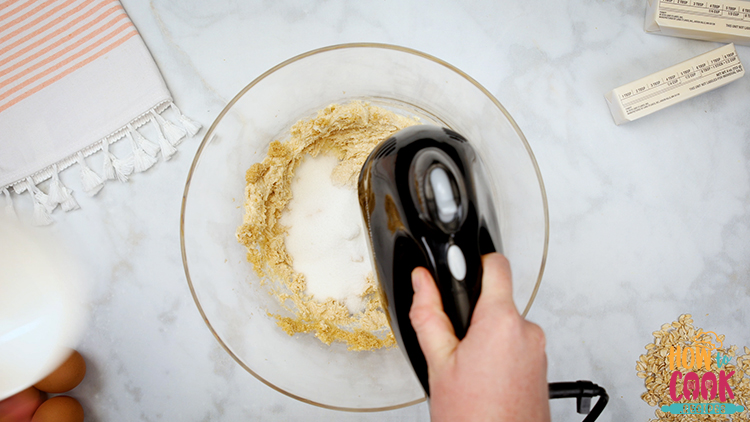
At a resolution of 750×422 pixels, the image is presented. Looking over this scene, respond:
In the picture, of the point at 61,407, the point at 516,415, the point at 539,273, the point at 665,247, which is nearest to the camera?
the point at 516,415

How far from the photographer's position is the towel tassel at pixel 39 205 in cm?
99

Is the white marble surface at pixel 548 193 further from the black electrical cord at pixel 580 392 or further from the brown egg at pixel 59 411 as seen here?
the black electrical cord at pixel 580 392

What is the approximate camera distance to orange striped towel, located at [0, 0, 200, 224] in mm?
977

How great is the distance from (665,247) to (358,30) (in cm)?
94

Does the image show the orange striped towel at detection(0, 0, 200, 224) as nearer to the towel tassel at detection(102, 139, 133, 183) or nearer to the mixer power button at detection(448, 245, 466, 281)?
the towel tassel at detection(102, 139, 133, 183)

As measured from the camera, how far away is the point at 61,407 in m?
0.95

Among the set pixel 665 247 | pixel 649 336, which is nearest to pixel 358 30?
pixel 665 247

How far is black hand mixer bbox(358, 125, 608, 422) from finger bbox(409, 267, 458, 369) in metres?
0.01

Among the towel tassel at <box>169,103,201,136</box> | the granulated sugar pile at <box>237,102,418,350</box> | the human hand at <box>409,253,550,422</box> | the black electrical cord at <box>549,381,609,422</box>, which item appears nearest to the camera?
the human hand at <box>409,253,550,422</box>

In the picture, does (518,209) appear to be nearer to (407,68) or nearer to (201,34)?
(407,68)

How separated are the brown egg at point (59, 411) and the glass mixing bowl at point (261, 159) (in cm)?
46

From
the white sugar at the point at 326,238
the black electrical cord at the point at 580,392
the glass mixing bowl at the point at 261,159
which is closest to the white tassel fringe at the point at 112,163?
the glass mixing bowl at the point at 261,159

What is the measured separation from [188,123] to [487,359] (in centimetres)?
84

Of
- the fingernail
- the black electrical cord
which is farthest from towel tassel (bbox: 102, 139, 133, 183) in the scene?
the black electrical cord
